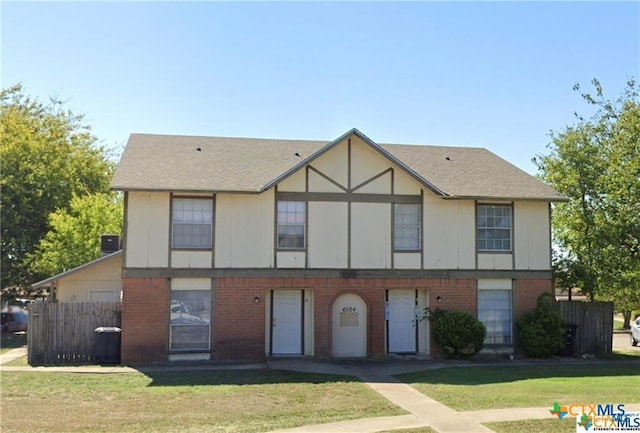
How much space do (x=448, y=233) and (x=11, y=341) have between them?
19117 millimetres

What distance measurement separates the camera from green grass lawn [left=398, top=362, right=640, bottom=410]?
13.7m

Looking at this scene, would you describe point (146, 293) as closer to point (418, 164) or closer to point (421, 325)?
point (421, 325)

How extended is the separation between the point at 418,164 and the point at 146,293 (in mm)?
10460

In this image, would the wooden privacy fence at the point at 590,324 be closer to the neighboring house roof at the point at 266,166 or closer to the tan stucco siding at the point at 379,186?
the neighboring house roof at the point at 266,166

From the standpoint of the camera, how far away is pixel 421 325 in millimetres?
21875

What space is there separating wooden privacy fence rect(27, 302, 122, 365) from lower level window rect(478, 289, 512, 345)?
12140 mm

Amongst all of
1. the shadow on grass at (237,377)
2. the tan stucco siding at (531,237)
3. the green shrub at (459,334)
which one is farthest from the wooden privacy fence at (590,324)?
the shadow on grass at (237,377)

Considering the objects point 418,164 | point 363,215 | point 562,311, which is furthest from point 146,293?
point 562,311

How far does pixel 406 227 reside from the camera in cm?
2150

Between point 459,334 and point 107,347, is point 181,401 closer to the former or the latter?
point 107,347

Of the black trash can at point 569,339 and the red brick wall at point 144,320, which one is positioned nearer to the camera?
the red brick wall at point 144,320

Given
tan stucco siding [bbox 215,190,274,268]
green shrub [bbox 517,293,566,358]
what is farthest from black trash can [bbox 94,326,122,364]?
green shrub [bbox 517,293,566,358]

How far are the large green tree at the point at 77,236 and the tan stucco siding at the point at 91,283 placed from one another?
174 inches

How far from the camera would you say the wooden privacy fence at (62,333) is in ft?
64.6
